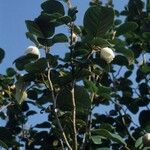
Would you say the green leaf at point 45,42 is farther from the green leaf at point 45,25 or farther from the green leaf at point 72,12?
the green leaf at point 72,12

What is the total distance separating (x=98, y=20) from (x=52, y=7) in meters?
0.23

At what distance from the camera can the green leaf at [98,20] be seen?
1.90 meters

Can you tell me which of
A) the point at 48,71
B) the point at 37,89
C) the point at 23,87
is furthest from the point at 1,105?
the point at 48,71

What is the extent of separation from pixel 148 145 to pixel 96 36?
20.8 inches

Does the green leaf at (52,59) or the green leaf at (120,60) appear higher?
the green leaf at (52,59)

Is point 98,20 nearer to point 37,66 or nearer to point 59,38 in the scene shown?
point 59,38

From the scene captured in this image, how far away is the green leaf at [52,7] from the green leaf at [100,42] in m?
0.20

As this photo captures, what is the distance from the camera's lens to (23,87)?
211 centimetres

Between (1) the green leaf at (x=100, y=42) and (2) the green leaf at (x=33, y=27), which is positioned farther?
(2) the green leaf at (x=33, y=27)

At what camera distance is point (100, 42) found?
1897mm

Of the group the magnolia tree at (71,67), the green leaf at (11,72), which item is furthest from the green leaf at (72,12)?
the green leaf at (11,72)

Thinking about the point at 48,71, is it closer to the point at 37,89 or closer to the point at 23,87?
the point at 23,87

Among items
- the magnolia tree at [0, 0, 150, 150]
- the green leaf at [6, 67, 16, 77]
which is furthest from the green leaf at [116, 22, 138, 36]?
the green leaf at [6, 67, 16, 77]

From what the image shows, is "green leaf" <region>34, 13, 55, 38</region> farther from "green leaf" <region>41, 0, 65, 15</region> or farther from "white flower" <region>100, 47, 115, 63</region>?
"white flower" <region>100, 47, 115, 63</region>
